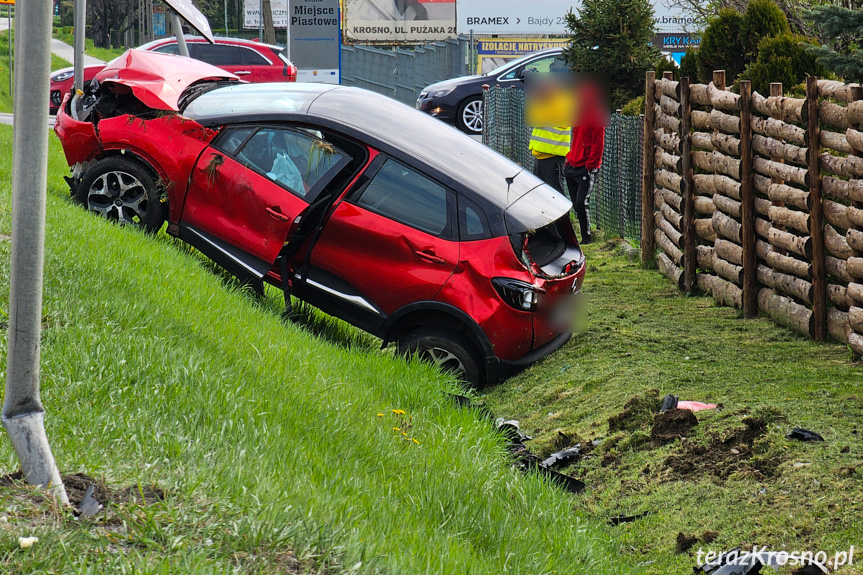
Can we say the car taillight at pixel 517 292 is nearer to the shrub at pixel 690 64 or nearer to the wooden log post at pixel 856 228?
the wooden log post at pixel 856 228

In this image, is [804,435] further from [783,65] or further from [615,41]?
[615,41]

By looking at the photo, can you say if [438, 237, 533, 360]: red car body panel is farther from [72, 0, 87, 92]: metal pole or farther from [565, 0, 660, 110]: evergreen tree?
[565, 0, 660, 110]: evergreen tree

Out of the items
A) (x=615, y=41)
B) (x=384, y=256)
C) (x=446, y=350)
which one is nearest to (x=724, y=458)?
(x=446, y=350)

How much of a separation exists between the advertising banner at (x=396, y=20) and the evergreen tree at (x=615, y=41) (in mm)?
26005

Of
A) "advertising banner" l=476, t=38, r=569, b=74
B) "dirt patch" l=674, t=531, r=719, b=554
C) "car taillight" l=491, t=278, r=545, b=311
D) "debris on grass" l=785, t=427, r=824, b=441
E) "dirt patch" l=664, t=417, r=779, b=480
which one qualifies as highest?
"advertising banner" l=476, t=38, r=569, b=74

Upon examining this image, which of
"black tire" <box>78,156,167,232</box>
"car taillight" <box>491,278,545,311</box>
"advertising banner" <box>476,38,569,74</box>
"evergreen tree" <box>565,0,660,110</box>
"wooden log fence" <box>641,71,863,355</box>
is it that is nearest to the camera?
"car taillight" <box>491,278,545,311</box>

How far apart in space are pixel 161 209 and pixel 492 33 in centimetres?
3728

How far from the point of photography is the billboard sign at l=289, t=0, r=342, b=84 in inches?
1006

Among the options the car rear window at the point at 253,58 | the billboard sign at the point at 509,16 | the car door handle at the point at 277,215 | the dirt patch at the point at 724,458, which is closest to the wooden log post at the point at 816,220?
the dirt patch at the point at 724,458

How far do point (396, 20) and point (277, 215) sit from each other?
34355 millimetres

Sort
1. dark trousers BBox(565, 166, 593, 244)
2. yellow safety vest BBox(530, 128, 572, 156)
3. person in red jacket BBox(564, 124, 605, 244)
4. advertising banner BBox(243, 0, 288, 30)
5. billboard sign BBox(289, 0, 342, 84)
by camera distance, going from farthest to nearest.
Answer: advertising banner BBox(243, 0, 288, 30), billboard sign BBox(289, 0, 342, 84), yellow safety vest BBox(530, 128, 572, 156), dark trousers BBox(565, 166, 593, 244), person in red jacket BBox(564, 124, 605, 244)

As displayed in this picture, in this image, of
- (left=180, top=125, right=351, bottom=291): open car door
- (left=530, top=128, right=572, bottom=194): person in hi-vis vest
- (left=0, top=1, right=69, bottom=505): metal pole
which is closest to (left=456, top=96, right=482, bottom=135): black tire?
(left=530, top=128, right=572, bottom=194): person in hi-vis vest

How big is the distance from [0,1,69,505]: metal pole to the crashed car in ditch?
3981 millimetres

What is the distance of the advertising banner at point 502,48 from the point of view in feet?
114
